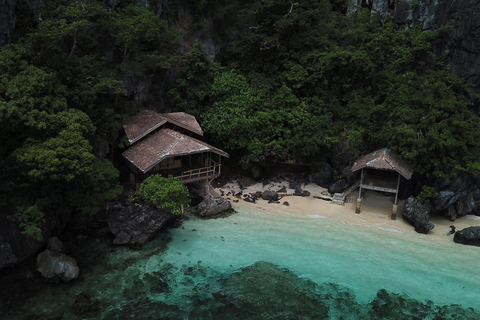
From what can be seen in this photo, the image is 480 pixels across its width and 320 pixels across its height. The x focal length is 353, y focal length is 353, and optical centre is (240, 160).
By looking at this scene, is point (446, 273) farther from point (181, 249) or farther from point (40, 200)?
point (40, 200)

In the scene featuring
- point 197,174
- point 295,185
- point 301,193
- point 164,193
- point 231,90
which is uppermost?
point 231,90

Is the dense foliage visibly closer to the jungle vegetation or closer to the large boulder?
the jungle vegetation

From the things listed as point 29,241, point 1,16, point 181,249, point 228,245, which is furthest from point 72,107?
point 228,245

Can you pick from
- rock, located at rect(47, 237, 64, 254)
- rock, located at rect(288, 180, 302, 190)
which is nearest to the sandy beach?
rock, located at rect(288, 180, 302, 190)

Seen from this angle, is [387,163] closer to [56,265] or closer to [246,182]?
[246,182]

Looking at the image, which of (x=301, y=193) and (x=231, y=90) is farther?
(x=231, y=90)

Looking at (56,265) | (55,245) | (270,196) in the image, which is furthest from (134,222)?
(270,196)
